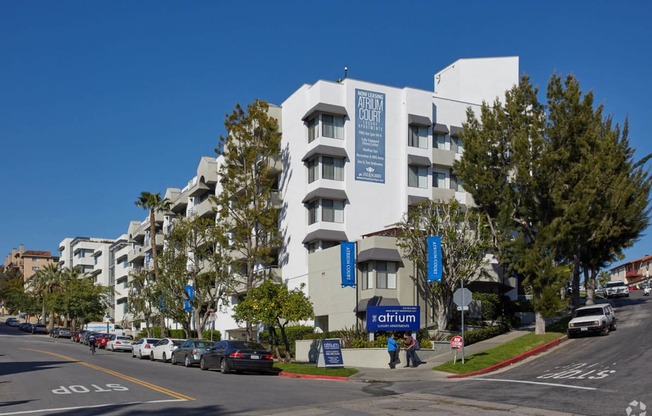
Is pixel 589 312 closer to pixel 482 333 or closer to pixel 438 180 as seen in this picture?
pixel 482 333

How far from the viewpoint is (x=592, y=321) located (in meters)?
35.1

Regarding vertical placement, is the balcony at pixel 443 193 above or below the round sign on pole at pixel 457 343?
above

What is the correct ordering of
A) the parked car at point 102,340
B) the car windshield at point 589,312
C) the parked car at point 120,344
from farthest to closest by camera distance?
1. the parked car at point 102,340
2. the parked car at point 120,344
3. the car windshield at point 589,312

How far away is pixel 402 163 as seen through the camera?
164 feet

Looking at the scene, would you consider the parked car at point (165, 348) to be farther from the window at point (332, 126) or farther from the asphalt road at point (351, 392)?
the window at point (332, 126)

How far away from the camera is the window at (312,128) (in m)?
48.2

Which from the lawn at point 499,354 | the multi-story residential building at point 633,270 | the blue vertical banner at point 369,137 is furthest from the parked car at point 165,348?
the multi-story residential building at point 633,270

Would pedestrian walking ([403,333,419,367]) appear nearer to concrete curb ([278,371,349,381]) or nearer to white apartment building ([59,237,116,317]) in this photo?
concrete curb ([278,371,349,381])

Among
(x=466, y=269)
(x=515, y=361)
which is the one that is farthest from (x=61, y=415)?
(x=466, y=269)

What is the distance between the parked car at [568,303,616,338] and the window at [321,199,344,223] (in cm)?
1687

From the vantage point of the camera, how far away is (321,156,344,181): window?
47.4 meters

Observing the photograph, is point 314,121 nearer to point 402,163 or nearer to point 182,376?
point 402,163

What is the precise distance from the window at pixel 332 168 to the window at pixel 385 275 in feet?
28.9

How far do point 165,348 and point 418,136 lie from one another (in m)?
22.8
